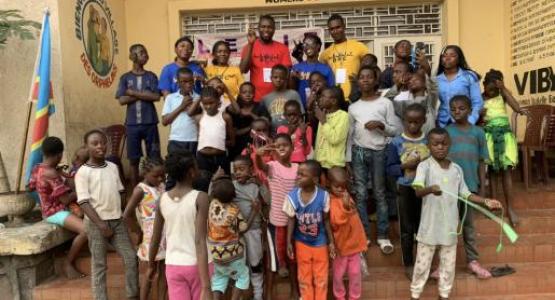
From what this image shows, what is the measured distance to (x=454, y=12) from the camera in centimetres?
674

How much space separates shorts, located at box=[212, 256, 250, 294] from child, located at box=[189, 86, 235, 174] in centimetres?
117

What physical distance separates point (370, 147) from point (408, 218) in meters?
0.69

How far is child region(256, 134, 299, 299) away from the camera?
3.48 meters

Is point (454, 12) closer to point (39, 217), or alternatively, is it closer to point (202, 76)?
point (202, 76)

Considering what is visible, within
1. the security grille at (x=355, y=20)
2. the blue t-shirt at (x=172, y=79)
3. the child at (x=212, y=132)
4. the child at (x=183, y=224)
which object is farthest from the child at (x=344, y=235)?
the security grille at (x=355, y=20)

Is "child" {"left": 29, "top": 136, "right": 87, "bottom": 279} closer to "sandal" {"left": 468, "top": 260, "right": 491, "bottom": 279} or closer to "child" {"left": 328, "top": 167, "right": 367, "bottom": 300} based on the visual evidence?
"child" {"left": 328, "top": 167, "right": 367, "bottom": 300}

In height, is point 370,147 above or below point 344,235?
above

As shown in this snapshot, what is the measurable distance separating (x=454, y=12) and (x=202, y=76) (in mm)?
4256

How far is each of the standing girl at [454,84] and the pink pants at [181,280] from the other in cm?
272

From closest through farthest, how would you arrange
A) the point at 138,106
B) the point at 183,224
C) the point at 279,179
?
the point at 183,224 < the point at 279,179 < the point at 138,106

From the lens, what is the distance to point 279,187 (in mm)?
3520

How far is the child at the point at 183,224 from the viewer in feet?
9.02

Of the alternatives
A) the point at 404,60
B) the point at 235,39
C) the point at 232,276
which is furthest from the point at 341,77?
the point at 235,39

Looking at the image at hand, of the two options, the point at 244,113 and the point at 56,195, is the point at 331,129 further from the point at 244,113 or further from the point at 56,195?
the point at 56,195
